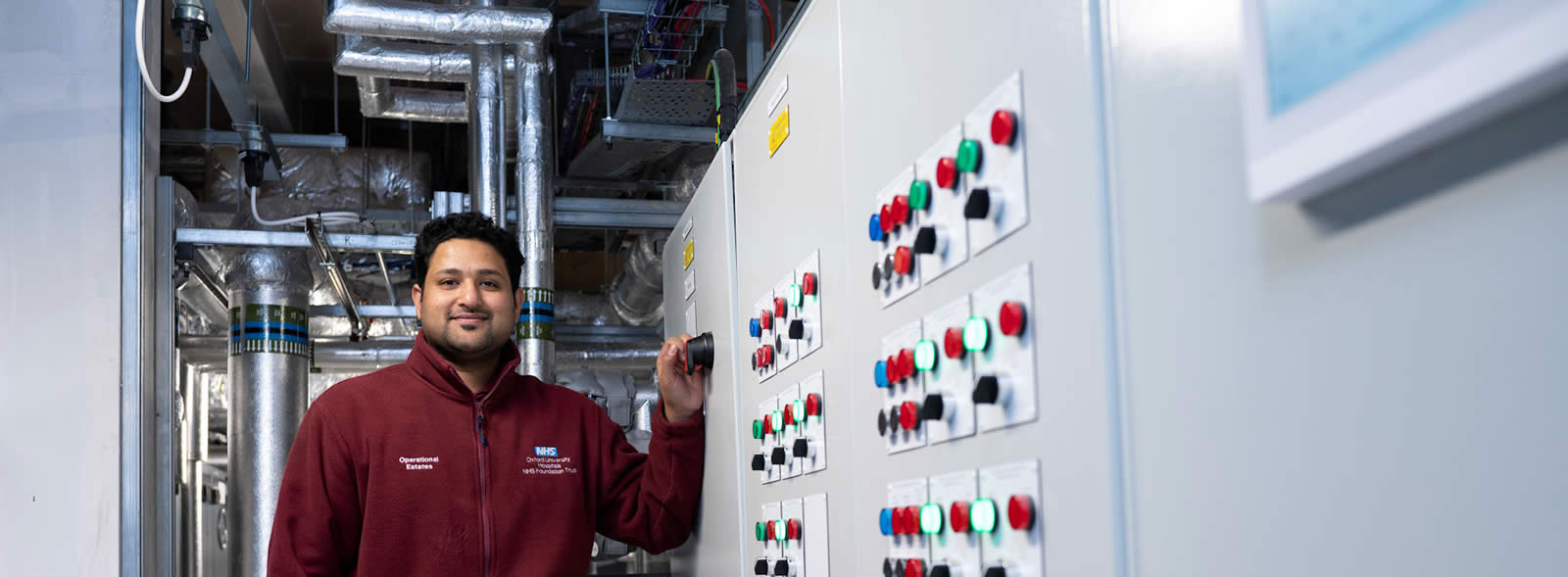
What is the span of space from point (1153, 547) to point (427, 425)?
1871 mm

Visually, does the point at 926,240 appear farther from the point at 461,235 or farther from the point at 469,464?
the point at 461,235

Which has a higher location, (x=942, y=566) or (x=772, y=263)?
(x=772, y=263)

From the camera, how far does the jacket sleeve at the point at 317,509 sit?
233 centimetres

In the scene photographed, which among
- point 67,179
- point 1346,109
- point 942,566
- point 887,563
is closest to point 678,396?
point 887,563

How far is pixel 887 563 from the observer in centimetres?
125

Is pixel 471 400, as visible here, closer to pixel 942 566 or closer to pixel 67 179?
pixel 67 179

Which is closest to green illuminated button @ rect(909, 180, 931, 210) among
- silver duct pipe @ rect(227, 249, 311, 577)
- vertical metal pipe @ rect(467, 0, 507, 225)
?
vertical metal pipe @ rect(467, 0, 507, 225)

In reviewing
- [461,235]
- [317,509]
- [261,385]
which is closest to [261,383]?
[261,385]

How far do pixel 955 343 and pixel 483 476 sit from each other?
1.57 meters

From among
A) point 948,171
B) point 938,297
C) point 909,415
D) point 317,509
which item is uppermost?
point 948,171

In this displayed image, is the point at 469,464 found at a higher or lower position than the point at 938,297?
lower

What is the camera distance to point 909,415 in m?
1.18

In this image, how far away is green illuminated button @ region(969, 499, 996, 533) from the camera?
1.02 m

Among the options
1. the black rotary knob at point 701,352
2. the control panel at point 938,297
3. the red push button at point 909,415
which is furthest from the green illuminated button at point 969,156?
the black rotary knob at point 701,352
